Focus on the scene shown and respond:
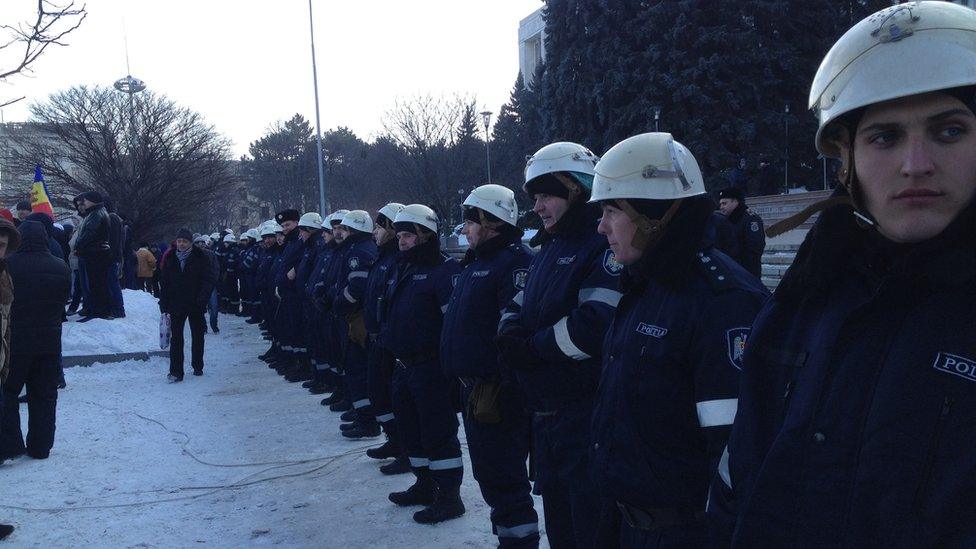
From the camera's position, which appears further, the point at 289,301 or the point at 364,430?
the point at 289,301

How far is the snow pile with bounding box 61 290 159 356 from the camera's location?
13125 millimetres

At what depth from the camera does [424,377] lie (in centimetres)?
561

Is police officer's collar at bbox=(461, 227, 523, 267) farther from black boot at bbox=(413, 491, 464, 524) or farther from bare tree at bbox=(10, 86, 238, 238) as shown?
bare tree at bbox=(10, 86, 238, 238)

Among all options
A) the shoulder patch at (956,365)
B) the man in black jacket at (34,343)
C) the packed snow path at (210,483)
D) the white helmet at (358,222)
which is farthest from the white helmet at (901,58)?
the white helmet at (358,222)

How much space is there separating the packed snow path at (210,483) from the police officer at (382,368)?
6.3 inches

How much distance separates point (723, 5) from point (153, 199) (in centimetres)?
2611

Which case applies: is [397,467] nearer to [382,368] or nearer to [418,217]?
[382,368]

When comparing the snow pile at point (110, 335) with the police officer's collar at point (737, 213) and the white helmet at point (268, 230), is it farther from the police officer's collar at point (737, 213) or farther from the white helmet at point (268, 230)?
the police officer's collar at point (737, 213)

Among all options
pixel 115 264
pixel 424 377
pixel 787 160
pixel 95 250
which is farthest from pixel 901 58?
pixel 787 160

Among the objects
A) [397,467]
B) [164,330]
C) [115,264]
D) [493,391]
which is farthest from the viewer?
[115,264]

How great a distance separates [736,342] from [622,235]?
64 cm

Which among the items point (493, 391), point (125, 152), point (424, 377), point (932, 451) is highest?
point (125, 152)

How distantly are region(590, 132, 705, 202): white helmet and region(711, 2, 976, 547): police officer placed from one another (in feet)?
4.00

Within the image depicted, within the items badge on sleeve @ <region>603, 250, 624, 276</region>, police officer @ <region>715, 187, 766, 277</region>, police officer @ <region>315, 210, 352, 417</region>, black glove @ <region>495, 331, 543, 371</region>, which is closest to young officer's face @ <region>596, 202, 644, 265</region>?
badge on sleeve @ <region>603, 250, 624, 276</region>
